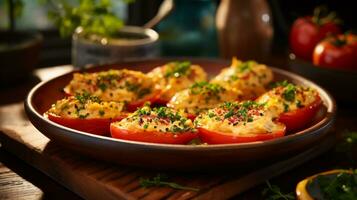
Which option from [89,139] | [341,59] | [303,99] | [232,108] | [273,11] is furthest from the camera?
[273,11]

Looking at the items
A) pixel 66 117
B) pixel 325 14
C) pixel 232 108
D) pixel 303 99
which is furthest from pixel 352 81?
pixel 325 14

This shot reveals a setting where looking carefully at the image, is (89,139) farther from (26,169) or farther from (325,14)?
(325,14)

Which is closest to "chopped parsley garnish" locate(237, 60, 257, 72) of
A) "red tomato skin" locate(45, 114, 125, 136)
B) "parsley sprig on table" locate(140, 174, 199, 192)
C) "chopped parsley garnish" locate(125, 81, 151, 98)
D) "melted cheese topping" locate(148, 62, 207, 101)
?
"melted cheese topping" locate(148, 62, 207, 101)

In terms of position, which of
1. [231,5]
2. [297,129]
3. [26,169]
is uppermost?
[231,5]

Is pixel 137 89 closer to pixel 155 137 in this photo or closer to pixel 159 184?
pixel 155 137

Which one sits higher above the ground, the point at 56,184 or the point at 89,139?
the point at 89,139

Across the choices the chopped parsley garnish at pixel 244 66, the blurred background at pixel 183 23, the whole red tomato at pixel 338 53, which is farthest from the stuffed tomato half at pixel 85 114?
the blurred background at pixel 183 23
